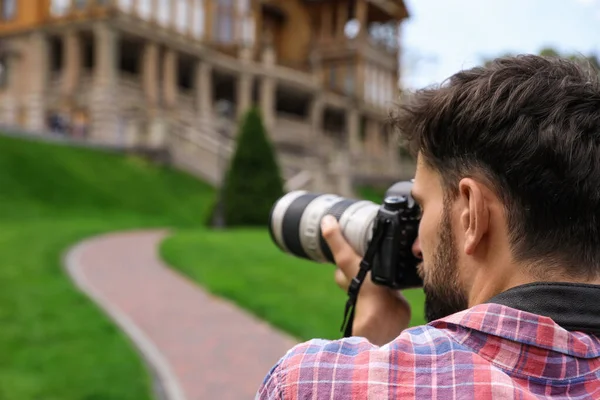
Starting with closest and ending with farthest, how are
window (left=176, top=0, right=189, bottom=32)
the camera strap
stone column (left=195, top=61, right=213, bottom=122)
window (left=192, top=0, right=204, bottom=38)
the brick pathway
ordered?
1. the camera strap
2. the brick pathway
3. window (left=176, top=0, right=189, bottom=32)
4. stone column (left=195, top=61, right=213, bottom=122)
5. window (left=192, top=0, right=204, bottom=38)

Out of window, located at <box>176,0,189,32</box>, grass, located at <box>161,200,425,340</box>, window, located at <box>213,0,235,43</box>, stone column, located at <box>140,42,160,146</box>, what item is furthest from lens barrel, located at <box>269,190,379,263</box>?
window, located at <box>213,0,235,43</box>

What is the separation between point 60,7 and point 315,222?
28.4m

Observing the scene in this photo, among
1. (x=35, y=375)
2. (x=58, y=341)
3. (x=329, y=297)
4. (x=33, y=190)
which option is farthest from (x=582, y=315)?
(x=33, y=190)

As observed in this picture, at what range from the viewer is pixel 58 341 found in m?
5.66

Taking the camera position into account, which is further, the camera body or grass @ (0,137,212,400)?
grass @ (0,137,212,400)

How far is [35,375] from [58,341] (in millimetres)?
944

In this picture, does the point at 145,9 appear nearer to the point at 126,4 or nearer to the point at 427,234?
the point at 126,4

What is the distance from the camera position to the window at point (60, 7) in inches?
1062

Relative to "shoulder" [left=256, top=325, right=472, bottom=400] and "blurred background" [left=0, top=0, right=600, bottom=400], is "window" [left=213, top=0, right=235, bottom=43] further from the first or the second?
"shoulder" [left=256, top=325, right=472, bottom=400]

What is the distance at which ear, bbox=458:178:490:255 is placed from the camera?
1.15 meters

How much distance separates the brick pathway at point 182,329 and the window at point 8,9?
21.0 m

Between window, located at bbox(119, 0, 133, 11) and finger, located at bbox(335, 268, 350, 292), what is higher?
window, located at bbox(119, 0, 133, 11)

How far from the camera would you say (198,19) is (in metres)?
31.5

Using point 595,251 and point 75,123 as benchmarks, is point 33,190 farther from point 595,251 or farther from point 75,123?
point 595,251
